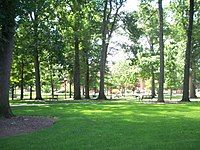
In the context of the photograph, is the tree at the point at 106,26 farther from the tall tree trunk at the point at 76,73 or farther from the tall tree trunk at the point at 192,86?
the tall tree trunk at the point at 192,86

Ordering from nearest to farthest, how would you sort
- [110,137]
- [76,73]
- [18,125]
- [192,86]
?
[110,137] → [18,125] → [76,73] → [192,86]

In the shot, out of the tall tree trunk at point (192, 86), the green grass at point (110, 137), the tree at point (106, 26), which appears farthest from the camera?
the tall tree trunk at point (192, 86)

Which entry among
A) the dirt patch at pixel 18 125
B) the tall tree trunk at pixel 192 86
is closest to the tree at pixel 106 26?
the tall tree trunk at pixel 192 86

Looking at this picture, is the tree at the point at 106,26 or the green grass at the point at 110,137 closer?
the green grass at the point at 110,137

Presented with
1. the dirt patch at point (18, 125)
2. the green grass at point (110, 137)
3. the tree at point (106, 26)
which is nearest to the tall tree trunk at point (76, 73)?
the tree at point (106, 26)

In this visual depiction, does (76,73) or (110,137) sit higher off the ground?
(76,73)

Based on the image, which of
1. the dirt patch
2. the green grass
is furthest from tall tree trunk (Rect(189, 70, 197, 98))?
the green grass

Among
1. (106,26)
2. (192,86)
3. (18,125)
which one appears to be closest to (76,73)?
(106,26)

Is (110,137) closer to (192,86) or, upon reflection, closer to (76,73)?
(76,73)

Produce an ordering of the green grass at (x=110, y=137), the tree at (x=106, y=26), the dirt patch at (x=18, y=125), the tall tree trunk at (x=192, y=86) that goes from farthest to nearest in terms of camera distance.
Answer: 1. the tall tree trunk at (x=192, y=86)
2. the tree at (x=106, y=26)
3. the dirt patch at (x=18, y=125)
4. the green grass at (x=110, y=137)

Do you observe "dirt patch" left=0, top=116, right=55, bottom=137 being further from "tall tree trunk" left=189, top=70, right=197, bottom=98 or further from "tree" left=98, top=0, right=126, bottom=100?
"tall tree trunk" left=189, top=70, right=197, bottom=98

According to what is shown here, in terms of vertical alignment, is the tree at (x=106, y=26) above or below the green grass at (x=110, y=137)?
above

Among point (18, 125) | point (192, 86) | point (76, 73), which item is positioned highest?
point (76, 73)

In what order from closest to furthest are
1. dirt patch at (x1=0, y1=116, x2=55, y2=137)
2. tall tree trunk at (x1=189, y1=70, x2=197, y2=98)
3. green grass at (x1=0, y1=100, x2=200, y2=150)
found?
1. green grass at (x1=0, y1=100, x2=200, y2=150)
2. dirt patch at (x1=0, y1=116, x2=55, y2=137)
3. tall tree trunk at (x1=189, y1=70, x2=197, y2=98)
